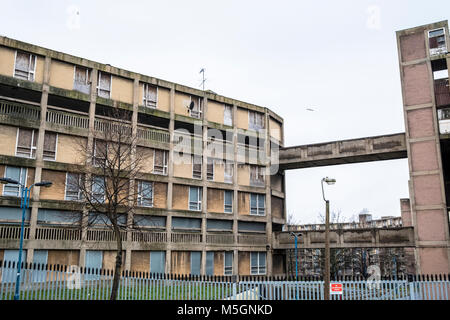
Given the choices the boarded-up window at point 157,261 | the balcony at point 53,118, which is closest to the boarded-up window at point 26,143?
the balcony at point 53,118

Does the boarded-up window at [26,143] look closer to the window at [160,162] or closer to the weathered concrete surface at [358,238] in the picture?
the window at [160,162]

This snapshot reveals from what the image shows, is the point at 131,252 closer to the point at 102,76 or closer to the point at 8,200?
the point at 8,200

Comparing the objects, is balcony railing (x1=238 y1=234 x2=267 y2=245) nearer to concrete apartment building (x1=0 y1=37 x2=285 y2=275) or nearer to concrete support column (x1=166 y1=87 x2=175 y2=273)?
concrete apartment building (x1=0 y1=37 x2=285 y2=275)

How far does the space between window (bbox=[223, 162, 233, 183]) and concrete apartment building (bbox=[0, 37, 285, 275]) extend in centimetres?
10

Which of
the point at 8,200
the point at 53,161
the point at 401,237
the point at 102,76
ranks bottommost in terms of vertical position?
the point at 401,237

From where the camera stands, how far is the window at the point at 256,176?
131 feet

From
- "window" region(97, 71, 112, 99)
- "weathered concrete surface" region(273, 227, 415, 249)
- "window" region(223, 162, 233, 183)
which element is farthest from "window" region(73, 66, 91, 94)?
"weathered concrete surface" region(273, 227, 415, 249)

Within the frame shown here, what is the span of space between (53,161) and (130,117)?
7.27m

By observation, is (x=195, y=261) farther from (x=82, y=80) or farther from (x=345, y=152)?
(x=82, y=80)

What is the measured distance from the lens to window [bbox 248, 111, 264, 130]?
41116 mm

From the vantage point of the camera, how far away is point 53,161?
29000 millimetres

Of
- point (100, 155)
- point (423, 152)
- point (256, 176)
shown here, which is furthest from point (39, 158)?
point (423, 152)

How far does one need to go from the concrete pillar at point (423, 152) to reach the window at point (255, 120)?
13.9 metres
